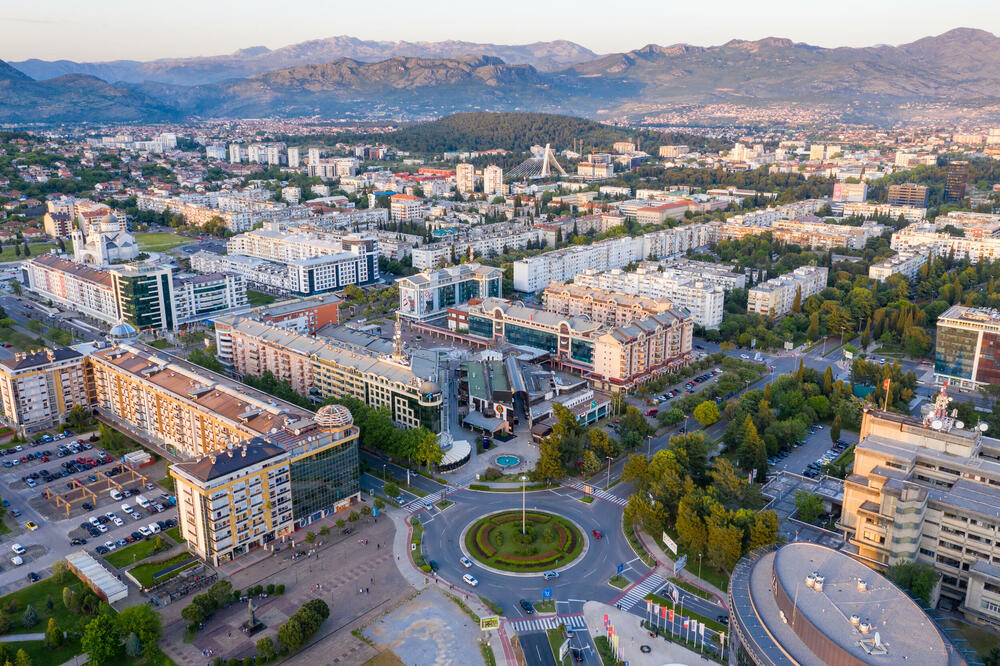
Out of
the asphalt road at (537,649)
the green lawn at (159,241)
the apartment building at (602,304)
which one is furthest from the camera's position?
the green lawn at (159,241)

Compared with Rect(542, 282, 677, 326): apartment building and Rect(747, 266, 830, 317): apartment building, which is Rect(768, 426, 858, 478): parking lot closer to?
Rect(542, 282, 677, 326): apartment building

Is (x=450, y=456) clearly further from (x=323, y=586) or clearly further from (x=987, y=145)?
(x=987, y=145)

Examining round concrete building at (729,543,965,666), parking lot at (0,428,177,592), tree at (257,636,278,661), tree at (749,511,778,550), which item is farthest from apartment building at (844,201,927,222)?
tree at (257,636,278,661)

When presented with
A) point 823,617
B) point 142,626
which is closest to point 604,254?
point 823,617

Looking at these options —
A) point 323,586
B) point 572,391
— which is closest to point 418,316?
point 572,391

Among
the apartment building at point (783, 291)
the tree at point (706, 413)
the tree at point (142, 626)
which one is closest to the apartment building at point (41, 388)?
the tree at point (142, 626)

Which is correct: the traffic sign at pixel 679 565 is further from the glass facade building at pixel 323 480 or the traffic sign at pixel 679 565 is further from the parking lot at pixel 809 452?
the glass facade building at pixel 323 480

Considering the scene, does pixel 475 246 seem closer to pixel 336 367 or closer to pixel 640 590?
pixel 336 367
